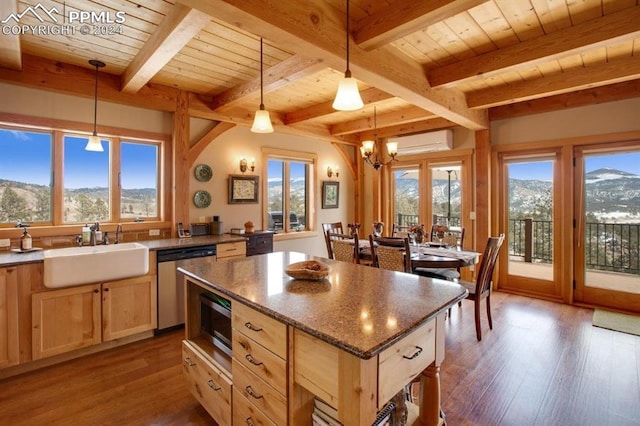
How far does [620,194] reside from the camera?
398 cm

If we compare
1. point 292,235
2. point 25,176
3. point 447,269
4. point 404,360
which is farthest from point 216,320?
point 292,235

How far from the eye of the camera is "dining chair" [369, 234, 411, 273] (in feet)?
10.1

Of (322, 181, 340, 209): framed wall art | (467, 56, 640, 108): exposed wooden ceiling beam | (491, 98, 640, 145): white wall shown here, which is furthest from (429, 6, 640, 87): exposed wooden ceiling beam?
(322, 181, 340, 209): framed wall art

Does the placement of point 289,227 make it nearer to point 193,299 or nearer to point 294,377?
point 193,299

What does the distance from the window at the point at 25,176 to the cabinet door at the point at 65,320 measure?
40.3 inches

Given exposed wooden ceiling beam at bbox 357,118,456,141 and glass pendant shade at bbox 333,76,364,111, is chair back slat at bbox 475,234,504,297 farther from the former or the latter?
exposed wooden ceiling beam at bbox 357,118,456,141

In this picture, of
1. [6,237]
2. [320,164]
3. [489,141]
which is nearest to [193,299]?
[6,237]

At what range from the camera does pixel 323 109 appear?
448 cm

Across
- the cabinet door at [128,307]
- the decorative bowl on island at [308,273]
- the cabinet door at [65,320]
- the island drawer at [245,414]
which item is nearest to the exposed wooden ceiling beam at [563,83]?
the decorative bowl on island at [308,273]

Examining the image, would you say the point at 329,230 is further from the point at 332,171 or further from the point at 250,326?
the point at 250,326

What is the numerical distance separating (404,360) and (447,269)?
2.78 metres

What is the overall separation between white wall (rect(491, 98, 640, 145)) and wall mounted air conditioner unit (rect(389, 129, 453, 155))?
25.3 inches

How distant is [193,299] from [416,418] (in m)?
1.61

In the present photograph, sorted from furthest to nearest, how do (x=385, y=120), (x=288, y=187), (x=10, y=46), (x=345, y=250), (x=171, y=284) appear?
(x=288, y=187) → (x=385, y=120) → (x=345, y=250) → (x=171, y=284) → (x=10, y=46)
